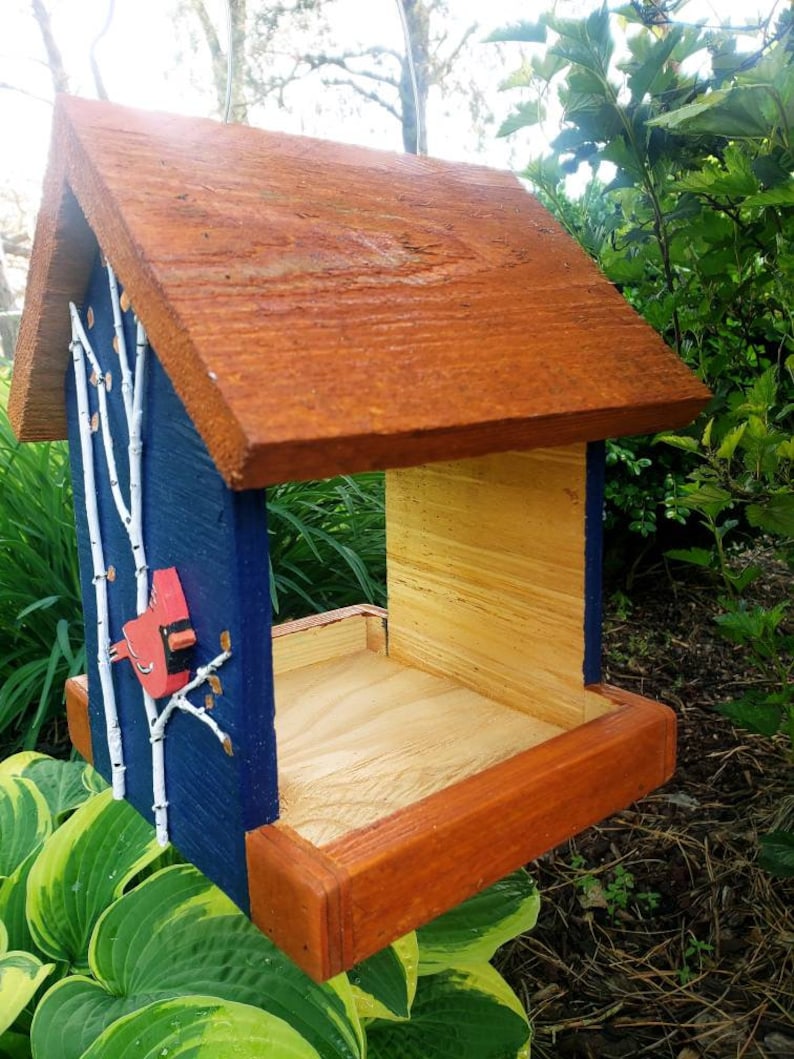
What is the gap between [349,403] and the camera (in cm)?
58

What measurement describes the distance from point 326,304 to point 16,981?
0.83 metres

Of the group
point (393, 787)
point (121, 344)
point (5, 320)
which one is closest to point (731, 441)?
point (393, 787)

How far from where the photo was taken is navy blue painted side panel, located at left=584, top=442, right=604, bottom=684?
0.90 metres

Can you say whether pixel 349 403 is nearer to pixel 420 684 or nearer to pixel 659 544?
pixel 420 684

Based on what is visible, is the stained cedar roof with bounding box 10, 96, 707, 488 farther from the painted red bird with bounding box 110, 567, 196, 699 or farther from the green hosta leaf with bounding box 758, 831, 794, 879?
the green hosta leaf with bounding box 758, 831, 794, 879

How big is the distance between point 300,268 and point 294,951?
53cm

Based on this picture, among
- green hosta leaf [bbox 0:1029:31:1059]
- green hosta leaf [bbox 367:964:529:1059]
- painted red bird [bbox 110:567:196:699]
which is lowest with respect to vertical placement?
green hosta leaf [bbox 0:1029:31:1059]

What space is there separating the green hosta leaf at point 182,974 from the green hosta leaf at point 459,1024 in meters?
0.25

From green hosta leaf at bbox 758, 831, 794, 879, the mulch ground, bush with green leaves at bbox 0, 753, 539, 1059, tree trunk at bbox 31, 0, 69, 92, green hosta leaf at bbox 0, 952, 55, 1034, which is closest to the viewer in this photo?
bush with green leaves at bbox 0, 753, 539, 1059

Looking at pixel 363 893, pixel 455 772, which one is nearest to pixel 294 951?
pixel 363 893

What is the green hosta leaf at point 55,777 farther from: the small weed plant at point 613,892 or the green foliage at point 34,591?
the small weed plant at point 613,892

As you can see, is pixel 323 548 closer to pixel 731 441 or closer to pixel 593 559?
pixel 593 559

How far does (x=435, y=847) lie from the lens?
0.69m

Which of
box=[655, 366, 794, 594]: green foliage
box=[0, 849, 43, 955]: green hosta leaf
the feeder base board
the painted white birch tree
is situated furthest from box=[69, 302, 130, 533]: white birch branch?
box=[0, 849, 43, 955]: green hosta leaf
